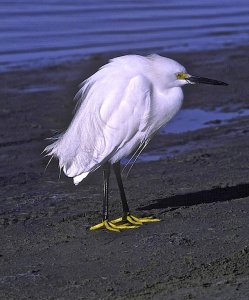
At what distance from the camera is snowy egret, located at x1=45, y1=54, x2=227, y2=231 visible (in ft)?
23.7

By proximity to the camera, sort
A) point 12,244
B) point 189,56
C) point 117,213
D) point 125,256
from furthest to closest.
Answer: point 189,56, point 117,213, point 12,244, point 125,256

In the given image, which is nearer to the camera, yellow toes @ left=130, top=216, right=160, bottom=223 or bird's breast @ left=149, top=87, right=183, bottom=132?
bird's breast @ left=149, top=87, right=183, bottom=132

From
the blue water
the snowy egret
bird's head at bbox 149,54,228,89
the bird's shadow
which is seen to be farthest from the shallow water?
the blue water

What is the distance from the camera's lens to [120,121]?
23.9ft

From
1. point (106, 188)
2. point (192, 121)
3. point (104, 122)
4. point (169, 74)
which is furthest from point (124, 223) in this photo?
point (192, 121)

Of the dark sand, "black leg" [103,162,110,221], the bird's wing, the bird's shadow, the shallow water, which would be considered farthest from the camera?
the shallow water

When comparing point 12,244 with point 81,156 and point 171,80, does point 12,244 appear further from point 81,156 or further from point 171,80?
point 171,80

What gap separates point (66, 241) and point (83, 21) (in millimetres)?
12868

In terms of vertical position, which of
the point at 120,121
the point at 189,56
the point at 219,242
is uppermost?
the point at 120,121

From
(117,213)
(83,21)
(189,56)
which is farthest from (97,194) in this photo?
(83,21)

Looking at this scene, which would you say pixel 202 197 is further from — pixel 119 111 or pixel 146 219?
pixel 119 111

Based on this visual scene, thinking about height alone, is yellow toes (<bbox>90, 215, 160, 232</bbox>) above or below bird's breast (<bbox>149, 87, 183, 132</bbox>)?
below

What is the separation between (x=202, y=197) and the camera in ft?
Result: 27.1

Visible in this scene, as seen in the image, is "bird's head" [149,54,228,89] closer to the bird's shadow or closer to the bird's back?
the bird's back
